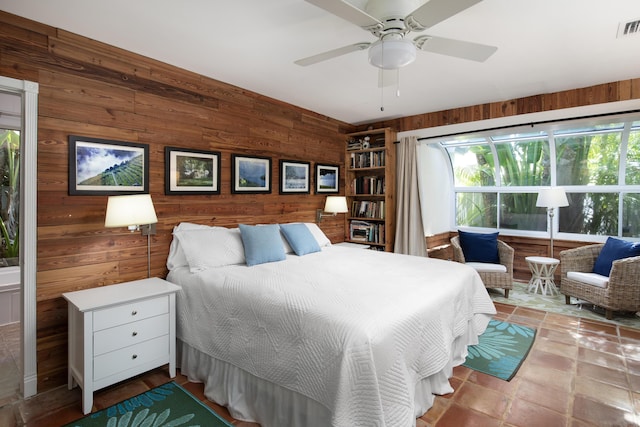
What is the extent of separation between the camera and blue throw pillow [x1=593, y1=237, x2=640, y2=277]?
11.4 feet

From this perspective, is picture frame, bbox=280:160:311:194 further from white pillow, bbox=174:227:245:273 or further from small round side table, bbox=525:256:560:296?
small round side table, bbox=525:256:560:296

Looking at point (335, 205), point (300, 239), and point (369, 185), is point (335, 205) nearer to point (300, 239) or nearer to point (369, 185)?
point (369, 185)

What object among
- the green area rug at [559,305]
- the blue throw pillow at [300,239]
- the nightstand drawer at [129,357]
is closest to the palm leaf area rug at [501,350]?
the green area rug at [559,305]

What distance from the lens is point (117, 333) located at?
2096 mm

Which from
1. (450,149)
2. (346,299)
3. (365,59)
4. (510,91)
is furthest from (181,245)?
(450,149)

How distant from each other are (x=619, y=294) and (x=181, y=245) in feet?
14.1

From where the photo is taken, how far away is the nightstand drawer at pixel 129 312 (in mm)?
2027

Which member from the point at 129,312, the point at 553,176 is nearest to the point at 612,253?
the point at 553,176

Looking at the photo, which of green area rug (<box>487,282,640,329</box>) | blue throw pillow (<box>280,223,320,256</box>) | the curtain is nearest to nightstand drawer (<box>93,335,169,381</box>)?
blue throw pillow (<box>280,223,320,256</box>)

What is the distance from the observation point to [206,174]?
318 cm

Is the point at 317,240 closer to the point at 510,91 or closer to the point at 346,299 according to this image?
the point at 346,299

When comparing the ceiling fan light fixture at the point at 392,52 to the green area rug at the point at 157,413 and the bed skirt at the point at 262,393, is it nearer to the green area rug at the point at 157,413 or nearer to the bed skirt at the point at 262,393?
the bed skirt at the point at 262,393

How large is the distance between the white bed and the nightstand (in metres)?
0.17

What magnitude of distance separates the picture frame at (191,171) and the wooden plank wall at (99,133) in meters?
0.07
